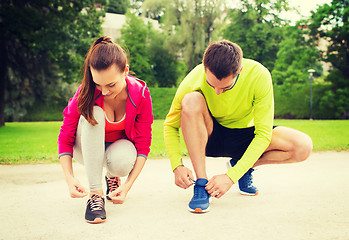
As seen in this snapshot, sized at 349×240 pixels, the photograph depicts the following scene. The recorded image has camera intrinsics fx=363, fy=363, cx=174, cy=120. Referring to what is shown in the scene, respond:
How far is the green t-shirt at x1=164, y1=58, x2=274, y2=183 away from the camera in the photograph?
2.40 m

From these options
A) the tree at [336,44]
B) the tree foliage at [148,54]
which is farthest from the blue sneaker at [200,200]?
the tree foliage at [148,54]

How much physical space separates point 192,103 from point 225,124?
16.7 inches

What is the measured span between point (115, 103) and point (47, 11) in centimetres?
1209

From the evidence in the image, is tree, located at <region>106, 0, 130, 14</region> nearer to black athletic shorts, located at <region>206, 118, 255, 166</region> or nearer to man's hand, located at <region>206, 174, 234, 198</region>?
black athletic shorts, located at <region>206, 118, 255, 166</region>

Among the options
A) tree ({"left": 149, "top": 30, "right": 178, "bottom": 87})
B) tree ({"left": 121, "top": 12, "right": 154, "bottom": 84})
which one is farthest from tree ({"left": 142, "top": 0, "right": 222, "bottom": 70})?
tree ({"left": 149, "top": 30, "right": 178, "bottom": 87})

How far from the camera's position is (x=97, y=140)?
89.0 inches

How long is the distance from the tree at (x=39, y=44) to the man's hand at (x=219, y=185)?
1104 cm

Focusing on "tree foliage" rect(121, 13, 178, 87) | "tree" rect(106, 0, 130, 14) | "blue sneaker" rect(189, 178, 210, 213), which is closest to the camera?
"blue sneaker" rect(189, 178, 210, 213)

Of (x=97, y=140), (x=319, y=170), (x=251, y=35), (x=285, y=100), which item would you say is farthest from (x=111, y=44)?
(x=251, y=35)

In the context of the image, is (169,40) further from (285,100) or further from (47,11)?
(47,11)

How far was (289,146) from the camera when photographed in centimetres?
260

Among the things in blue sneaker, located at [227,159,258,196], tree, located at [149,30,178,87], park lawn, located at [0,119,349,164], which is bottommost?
tree, located at [149,30,178,87]

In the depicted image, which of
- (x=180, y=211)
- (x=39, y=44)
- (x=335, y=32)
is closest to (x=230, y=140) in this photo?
(x=180, y=211)

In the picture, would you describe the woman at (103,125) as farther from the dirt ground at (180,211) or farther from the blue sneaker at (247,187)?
the blue sneaker at (247,187)
